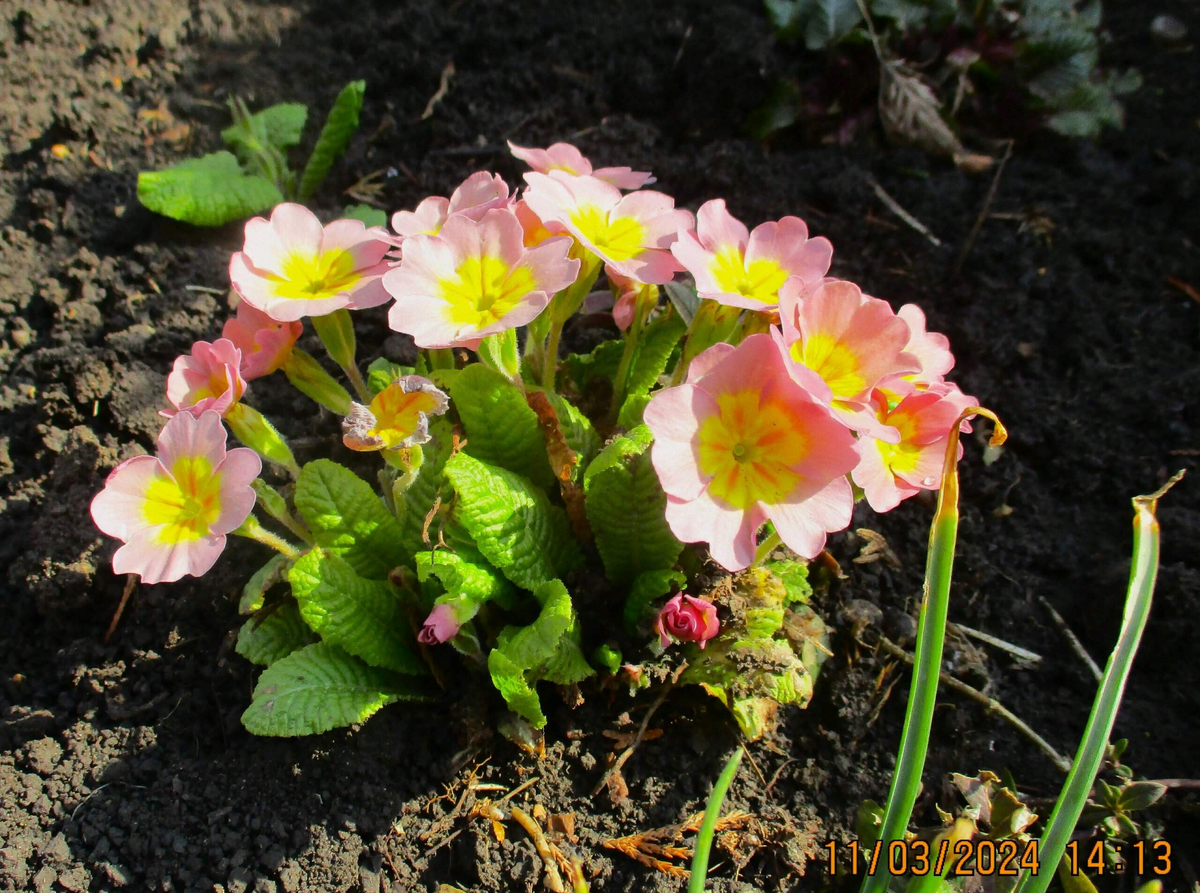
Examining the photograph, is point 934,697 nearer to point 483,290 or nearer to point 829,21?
point 483,290

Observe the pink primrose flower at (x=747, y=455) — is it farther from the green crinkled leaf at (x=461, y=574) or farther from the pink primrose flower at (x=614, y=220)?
the green crinkled leaf at (x=461, y=574)

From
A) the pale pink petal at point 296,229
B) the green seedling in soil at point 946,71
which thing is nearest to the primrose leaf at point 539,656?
the pale pink petal at point 296,229

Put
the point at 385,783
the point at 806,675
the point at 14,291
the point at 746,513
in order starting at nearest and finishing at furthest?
the point at 746,513, the point at 385,783, the point at 806,675, the point at 14,291

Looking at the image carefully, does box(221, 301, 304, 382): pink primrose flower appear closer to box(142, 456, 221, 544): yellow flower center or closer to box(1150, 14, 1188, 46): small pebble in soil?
box(142, 456, 221, 544): yellow flower center

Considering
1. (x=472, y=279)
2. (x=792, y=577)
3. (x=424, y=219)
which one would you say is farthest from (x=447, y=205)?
(x=792, y=577)

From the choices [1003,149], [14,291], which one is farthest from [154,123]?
[1003,149]

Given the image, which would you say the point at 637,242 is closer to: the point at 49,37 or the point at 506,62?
the point at 506,62

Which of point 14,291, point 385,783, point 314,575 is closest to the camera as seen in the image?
point 314,575
